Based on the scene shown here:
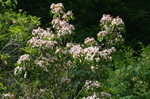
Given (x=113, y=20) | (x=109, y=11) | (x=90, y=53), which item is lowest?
(x=90, y=53)

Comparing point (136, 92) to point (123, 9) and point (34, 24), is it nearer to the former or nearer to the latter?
point (34, 24)

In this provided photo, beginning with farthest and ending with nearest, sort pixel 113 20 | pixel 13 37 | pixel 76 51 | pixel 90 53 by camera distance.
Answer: pixel 13 37, pixel 113 20, pixel 76 51, pixel 90 53

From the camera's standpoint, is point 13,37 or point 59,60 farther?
point 13,37

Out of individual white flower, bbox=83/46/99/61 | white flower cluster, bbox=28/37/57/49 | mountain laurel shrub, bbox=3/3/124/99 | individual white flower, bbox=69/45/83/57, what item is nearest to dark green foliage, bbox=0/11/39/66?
mountain laurel shrub, bbox=3/3/124/99

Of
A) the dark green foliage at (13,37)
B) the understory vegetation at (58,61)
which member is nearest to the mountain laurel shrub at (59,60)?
the understory vegetation at (58,61)

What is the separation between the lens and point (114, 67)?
841cm

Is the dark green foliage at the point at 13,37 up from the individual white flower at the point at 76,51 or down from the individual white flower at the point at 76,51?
up

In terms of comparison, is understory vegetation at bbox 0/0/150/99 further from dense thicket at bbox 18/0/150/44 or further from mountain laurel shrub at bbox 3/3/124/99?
dense thicket at bbox 18/0/150/44

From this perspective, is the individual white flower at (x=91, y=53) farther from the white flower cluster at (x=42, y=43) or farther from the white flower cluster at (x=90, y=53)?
the white flower cluster at (x=42, y=43)

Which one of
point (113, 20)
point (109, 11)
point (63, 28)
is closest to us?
point (63, 28)

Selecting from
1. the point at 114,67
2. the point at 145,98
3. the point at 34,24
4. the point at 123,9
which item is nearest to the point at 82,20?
the point at 123,9

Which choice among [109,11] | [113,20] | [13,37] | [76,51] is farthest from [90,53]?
[109,11]

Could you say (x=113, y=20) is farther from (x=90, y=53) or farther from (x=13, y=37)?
(x=13, y=37)

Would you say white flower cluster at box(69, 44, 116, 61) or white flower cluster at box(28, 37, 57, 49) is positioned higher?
white flower cluster at box(28, 37, 57, 49)
